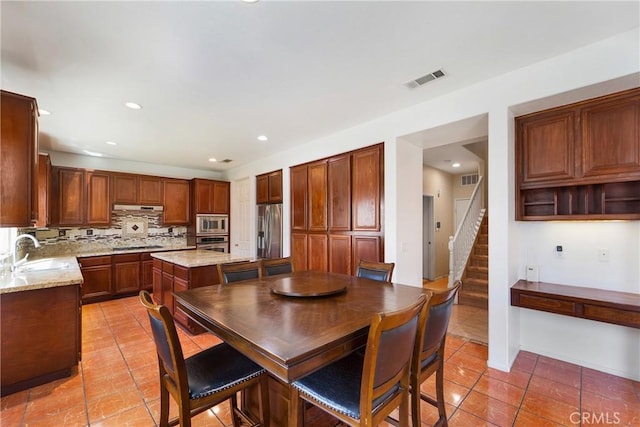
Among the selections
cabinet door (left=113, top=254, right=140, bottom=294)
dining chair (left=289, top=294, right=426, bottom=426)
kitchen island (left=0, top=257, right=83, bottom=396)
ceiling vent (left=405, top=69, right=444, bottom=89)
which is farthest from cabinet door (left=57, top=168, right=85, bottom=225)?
ceiling vent (left=405, top=69, right=444, bottom=89)

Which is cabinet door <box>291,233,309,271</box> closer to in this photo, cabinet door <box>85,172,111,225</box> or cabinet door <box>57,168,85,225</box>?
cabinet door <box>85,172,111,225</box>

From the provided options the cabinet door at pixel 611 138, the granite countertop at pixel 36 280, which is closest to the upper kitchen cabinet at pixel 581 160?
the cabinet door at pixel 611 138

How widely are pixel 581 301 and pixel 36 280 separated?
15.2ft

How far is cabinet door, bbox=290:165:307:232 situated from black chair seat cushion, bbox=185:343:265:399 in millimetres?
3016

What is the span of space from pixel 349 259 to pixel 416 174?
1467 mm

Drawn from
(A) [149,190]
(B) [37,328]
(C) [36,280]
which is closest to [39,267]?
(C) [36,280]

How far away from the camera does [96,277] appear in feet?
15.9

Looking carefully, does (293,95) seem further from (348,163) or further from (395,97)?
(348,163)

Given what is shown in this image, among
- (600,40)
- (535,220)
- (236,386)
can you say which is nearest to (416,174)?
(535,220)

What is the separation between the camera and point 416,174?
3773 mm

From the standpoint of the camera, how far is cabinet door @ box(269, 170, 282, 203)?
205 inches

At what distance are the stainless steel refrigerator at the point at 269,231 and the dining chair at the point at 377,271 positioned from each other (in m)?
2.60

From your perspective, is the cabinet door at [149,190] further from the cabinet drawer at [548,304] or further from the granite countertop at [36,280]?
the cabinet drawer at [548,304]

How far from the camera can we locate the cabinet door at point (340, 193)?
3959mm
